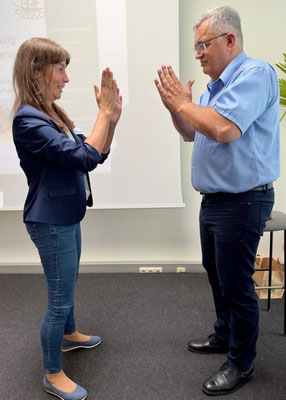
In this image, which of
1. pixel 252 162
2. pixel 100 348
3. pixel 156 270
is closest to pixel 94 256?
pixel 156 270

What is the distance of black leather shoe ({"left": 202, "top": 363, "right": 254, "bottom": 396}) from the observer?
1524 millimetres

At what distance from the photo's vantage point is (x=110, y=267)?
2.90 metres

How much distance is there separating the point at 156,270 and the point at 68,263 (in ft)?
5.08

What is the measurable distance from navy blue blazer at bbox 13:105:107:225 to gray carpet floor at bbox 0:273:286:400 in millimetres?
852

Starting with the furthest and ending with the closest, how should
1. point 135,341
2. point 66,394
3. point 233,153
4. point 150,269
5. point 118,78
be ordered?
point 150,269
point 118,78
point 135,341
point 66,394
point 233,153

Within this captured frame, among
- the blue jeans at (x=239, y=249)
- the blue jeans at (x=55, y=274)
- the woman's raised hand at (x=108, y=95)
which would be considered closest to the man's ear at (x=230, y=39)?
the woman's raised hand at (x=108, y=95)

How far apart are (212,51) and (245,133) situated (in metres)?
0.37

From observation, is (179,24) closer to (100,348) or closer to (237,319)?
(237,319)

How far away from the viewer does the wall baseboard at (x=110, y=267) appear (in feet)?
9.39

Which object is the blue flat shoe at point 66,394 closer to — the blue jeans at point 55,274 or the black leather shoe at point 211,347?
the blue jeans at point 55,274

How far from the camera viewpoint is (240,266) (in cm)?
143

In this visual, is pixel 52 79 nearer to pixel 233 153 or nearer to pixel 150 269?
pixel 233 153

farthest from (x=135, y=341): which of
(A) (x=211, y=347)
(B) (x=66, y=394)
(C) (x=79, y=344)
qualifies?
(B) (x=66, y=394)

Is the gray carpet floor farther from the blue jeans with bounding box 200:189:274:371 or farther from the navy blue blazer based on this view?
the navy blue blazer
